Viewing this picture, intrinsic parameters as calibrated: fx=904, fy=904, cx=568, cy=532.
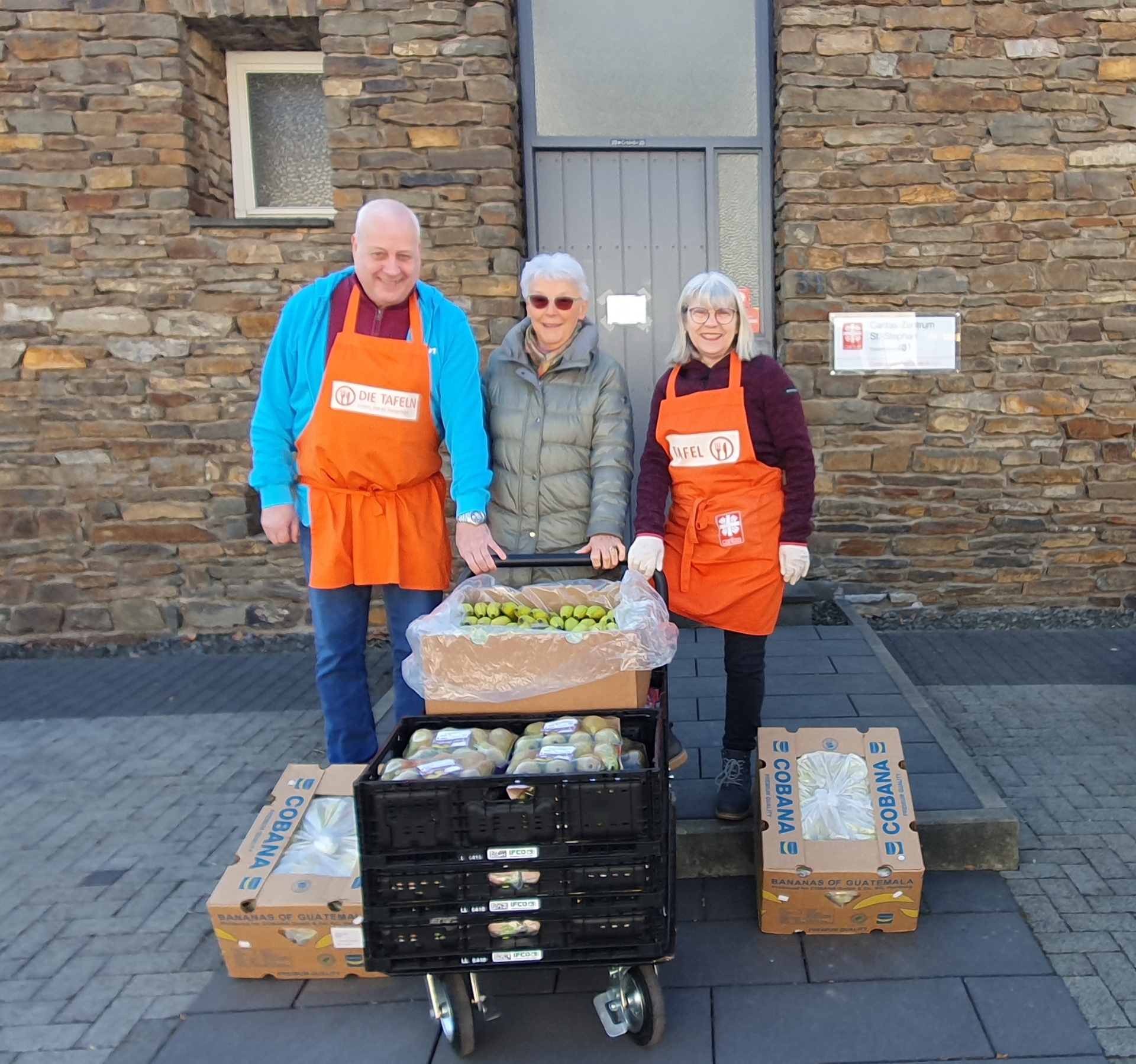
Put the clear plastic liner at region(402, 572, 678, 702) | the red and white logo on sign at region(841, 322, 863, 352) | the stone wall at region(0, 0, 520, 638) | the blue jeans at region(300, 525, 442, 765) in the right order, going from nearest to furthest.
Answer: the clear plastic liner at region(402, 572, 678, 702)
the blue jeans at region(300, 525, 442, 765)
the stone wall at region(0, 0, 520, 638)
the red and white logo on sign at region(841, 322, 863, 352)

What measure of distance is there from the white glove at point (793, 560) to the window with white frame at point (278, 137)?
13.5ft

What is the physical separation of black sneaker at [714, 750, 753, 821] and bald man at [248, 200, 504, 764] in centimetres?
113

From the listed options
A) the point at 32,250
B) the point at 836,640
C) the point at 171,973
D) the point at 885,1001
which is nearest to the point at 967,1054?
the point at 885,1001

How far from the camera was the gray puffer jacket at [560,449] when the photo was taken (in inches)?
115

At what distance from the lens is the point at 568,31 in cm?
549

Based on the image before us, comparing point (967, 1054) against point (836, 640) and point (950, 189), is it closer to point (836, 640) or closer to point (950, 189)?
point (836, 640)

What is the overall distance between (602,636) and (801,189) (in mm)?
4009

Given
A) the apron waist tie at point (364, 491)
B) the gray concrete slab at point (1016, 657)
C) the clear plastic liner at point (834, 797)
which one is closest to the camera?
the clear plastic liner at point (834, 797)

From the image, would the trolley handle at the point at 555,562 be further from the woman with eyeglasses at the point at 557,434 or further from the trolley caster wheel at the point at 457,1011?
the trolley caster wheel at the point at 457,1011

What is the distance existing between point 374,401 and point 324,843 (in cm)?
137

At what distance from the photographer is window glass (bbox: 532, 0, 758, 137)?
5.49 m

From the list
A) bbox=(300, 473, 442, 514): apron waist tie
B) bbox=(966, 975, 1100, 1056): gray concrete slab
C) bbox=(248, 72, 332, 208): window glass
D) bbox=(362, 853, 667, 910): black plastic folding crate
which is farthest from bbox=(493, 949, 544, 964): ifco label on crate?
bbox=(248, 72, 332, 208): window glass

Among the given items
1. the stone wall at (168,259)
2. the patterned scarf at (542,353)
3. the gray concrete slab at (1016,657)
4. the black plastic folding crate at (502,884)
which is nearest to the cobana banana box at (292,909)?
the black plastic folding crate at (502,884)

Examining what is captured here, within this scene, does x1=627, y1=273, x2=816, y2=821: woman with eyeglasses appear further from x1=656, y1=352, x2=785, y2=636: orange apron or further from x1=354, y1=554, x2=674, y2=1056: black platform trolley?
x1=354, y1=554, x2=674, y2=1056: black platform trolley
